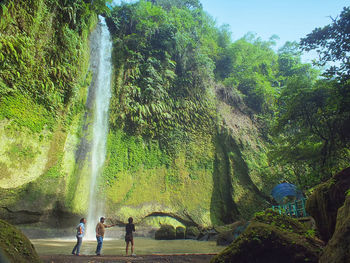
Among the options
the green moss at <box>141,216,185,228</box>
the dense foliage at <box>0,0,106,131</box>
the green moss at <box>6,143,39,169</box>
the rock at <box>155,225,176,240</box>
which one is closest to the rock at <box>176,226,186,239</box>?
the rock at <box>155,225,176,240</box>

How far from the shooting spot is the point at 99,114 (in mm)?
13953

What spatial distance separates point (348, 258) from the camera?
2172 millimetres

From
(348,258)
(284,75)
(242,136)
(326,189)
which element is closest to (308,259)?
(348,258)

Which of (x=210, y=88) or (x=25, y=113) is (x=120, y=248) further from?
(x=210, y=88)

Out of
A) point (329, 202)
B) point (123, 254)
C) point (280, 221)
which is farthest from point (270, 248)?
point (123, 254)

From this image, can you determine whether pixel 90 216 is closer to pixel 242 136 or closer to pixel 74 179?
pixel 74 179

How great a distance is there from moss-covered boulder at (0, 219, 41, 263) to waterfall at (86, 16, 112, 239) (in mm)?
8754

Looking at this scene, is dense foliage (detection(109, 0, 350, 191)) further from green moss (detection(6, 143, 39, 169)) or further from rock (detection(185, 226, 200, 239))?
rock (detection(185, 226, 200, 239))

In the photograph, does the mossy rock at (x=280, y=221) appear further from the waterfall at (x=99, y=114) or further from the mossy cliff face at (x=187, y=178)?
the mossy cliff face at (x=187, y=178)

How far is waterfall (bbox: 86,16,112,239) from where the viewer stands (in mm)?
12094

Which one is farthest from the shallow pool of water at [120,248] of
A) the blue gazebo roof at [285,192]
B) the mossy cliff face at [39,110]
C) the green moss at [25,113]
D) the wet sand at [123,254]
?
the blue gazebo roof at [285,192]

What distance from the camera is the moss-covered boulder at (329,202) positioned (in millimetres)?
3482

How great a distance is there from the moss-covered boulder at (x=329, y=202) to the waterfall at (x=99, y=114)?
10.1 meters

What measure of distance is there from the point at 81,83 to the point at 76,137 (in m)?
3.20
